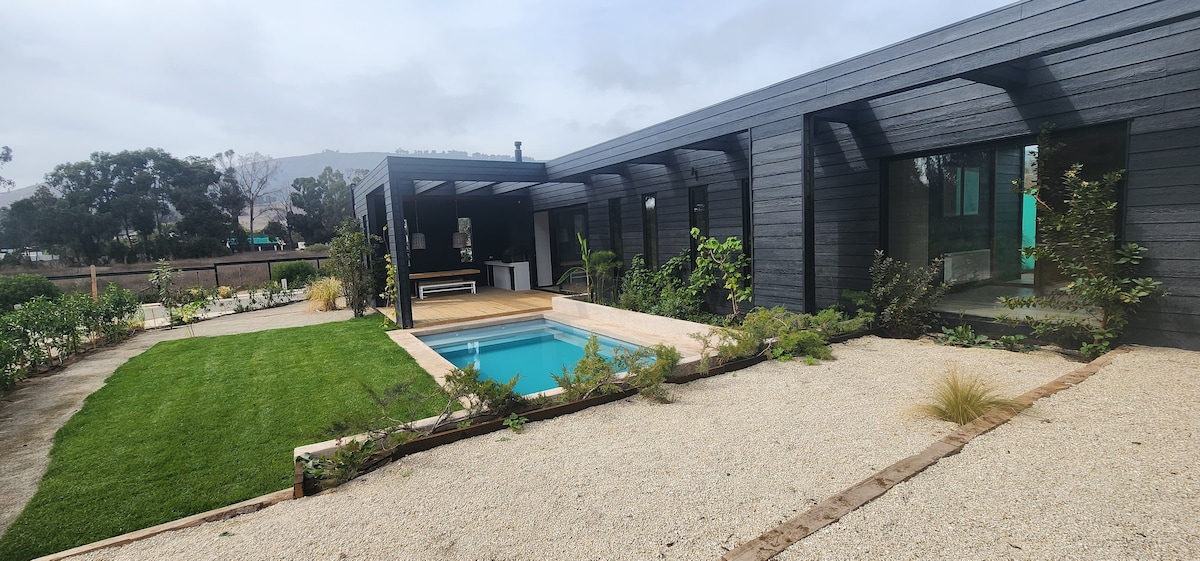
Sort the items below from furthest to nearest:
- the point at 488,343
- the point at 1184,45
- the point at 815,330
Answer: the point at 488,343 → the point at 815,330 → the point at 1184,45

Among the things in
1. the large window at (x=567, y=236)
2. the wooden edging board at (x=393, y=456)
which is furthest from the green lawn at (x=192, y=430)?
the large window at (x=567, y=236)

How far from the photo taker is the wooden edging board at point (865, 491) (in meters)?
1.99

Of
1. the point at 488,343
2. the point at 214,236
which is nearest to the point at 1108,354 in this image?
the point at 488,343

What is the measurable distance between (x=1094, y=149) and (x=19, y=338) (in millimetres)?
10364

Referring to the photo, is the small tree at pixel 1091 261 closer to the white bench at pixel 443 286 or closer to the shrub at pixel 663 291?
the shrub at pixel 663 291

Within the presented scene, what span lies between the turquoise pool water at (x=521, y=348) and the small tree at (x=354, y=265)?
2.41m

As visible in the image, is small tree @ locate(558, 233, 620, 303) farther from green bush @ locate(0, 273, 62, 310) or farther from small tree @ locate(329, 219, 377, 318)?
green bush @ locate(0, 273, 62, 310)

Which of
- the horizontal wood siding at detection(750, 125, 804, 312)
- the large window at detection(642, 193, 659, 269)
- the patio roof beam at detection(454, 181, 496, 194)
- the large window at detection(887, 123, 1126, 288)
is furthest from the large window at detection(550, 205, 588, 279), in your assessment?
the large window at detection(887, 123, 1126, 288)

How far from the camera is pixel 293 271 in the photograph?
17344 millimetres

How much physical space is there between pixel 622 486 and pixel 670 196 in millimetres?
6904

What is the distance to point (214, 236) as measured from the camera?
29.0 metres

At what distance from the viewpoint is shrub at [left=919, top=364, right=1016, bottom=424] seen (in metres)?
3.16

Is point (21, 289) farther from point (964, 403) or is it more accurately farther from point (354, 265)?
point (964, 403)

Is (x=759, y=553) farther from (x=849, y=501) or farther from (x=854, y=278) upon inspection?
(x=854, y=278)
